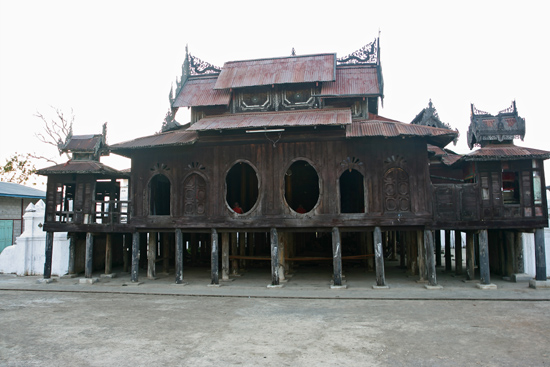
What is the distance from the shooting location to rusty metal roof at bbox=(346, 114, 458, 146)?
14.6 meters

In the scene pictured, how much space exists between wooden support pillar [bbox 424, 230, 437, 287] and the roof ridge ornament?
8.06m

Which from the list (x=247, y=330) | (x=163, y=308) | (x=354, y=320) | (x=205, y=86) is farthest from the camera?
(x=205, y=86)

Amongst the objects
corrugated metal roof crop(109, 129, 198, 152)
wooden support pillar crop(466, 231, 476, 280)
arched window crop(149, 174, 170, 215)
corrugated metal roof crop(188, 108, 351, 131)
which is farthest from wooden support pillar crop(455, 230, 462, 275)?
arched window crop(149, 174, 170, 215)

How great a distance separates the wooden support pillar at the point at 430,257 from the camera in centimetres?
1489

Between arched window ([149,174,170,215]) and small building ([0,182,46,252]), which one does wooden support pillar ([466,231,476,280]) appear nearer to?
arched window ([149,174,170,215])

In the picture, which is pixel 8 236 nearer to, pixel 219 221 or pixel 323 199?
pixel 219 221

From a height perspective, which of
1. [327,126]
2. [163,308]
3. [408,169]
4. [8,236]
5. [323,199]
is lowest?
[163,308]

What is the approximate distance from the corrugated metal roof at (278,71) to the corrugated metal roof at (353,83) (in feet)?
1.48

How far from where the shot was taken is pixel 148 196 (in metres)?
17.4

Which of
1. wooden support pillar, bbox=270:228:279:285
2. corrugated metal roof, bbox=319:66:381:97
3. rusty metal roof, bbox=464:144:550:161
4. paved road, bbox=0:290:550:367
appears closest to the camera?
paved road, bbox=0:290:550:367

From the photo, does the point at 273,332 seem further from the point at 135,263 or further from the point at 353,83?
the point at 353,83

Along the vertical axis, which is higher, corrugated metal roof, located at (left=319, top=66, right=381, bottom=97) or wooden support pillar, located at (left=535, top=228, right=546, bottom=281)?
corrugated metal roof, located at (left=319, top=66, right=381, bottom=97)

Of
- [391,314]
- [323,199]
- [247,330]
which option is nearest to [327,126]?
[323,199]

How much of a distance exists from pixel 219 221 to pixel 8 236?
17194 millimetres
